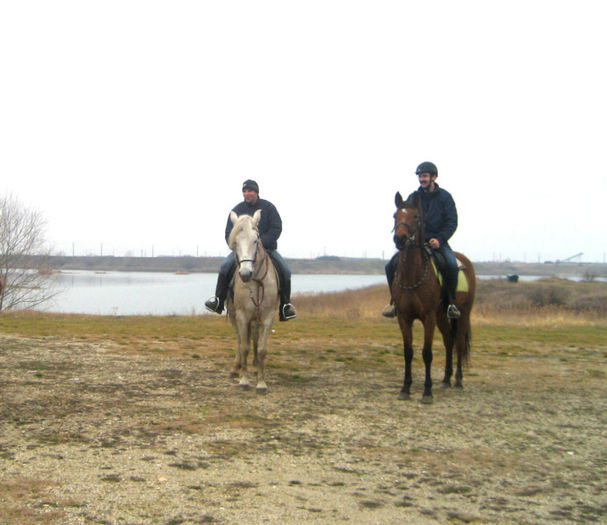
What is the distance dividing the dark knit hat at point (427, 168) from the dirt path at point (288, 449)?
3039 millimetres

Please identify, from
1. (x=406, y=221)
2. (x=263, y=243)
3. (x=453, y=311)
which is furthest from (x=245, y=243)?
(x=453, y=311)

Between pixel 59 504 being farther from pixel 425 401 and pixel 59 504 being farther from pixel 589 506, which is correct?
pixel 425 401

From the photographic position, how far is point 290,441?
5.53 m

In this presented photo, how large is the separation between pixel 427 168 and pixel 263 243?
252 cm

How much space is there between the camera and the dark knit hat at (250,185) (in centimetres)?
855

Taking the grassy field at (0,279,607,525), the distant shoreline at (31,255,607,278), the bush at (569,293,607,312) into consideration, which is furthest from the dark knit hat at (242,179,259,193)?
the distant shoreline at (31,255,607,278)

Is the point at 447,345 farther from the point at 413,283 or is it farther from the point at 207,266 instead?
the point at 207,266

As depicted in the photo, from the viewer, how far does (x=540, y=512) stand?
13.2 ft

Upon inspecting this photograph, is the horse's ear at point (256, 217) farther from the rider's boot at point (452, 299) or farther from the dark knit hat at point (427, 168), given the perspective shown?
the rider's boot at point (452, 299)

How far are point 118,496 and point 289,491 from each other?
1.17 meters

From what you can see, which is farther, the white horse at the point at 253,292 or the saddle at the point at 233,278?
the saddle at the point at 233,278

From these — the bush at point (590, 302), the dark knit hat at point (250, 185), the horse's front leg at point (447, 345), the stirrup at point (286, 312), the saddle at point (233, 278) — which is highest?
the dark knit hat at point (250, 185)

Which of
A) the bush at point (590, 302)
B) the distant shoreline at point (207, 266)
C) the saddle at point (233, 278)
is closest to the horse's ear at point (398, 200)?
the saddle at point (233, 278)

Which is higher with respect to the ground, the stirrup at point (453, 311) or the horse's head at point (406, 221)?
the horse's head at point (406, 221)
